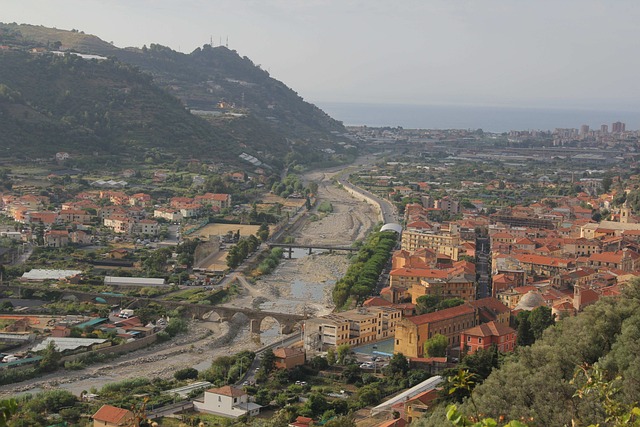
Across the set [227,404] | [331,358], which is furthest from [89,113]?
[227,404]

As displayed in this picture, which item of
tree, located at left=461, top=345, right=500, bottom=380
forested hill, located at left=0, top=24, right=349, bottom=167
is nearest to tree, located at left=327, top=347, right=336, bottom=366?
tree, located at left=461, top=345, right=500, bottom=380

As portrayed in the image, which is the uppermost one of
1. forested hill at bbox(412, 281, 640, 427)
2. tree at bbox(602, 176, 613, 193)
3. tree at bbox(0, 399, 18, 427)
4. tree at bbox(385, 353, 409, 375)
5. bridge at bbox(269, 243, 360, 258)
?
tree at bbox(0, 399, 18, 427)

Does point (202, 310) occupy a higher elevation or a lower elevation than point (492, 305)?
lower

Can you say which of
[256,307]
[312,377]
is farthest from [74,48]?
[312,377]

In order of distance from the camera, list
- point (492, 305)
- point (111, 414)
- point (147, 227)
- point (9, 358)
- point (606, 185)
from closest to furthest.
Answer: point (111, 414) < point (9, 358) < point (492, 305) < point (147, 227) < point (606, 185)

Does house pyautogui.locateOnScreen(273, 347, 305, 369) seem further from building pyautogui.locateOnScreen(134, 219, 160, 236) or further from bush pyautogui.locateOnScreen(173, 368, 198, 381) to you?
building pyautogui.locateOnScreen(134, 219, 160, 236)

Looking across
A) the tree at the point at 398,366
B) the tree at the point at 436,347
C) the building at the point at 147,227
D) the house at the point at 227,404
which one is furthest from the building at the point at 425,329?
the building at the point at 147,227

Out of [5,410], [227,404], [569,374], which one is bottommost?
[227,404]

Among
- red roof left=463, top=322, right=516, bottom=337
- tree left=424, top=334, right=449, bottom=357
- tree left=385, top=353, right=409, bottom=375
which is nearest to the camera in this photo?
tree left=385, top=353, right=409, bottom=375

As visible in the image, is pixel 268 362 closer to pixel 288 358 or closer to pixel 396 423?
pixel 288 358
